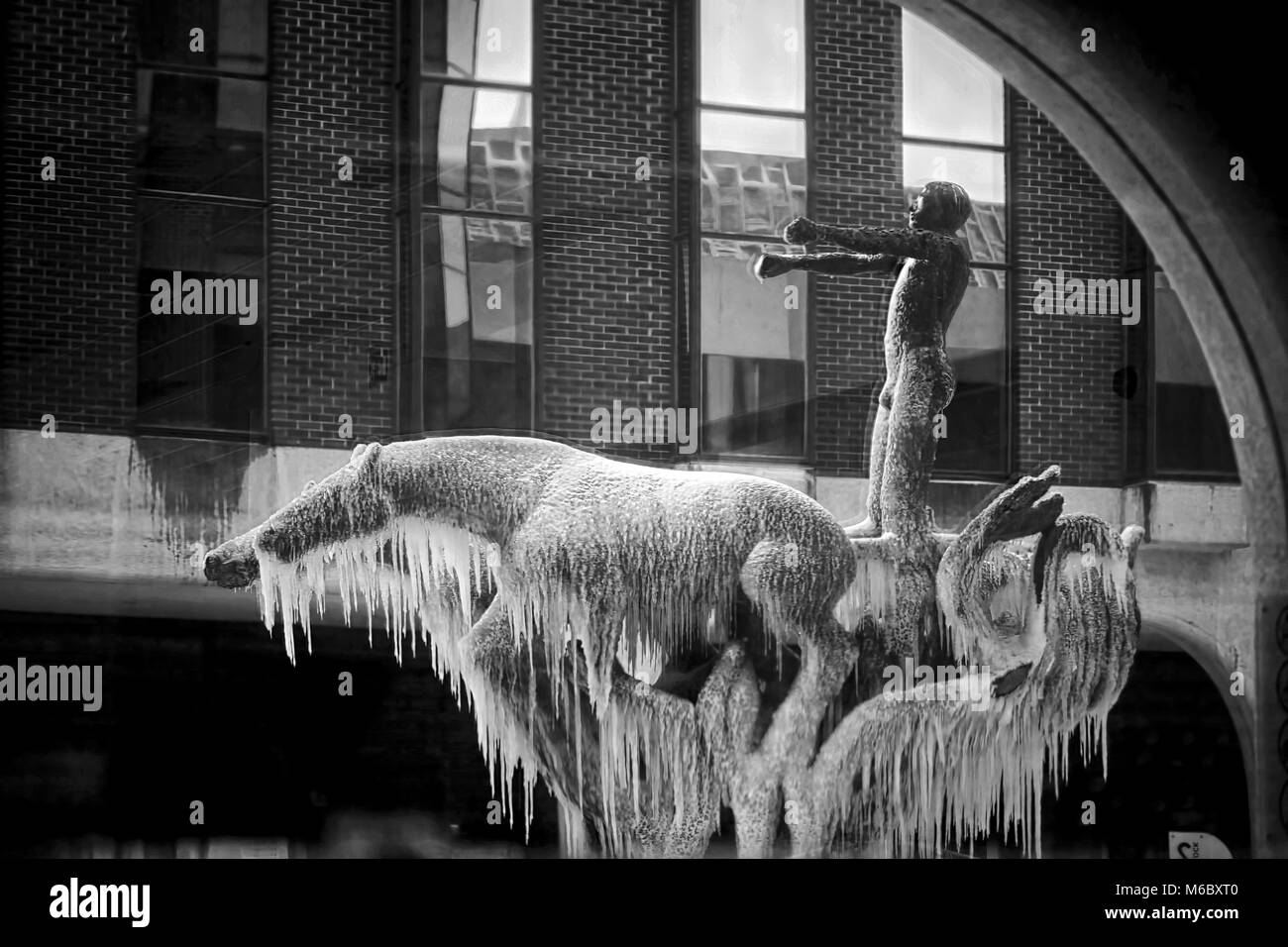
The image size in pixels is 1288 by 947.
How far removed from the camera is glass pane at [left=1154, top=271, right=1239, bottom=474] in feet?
28.6

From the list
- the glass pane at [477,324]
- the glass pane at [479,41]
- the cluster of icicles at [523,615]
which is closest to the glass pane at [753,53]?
the glass pane at [479,41]

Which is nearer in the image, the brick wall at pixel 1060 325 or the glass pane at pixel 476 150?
the glass pane at pixel 476 150

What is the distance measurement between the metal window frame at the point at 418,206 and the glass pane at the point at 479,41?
26 mm

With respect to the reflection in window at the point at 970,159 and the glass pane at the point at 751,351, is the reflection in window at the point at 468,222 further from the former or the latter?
the reflection in window at the point at 970,159

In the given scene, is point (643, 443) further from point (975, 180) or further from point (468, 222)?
point (975, 180)

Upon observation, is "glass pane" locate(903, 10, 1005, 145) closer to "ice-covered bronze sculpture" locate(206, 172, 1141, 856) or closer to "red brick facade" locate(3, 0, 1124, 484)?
"red brick facade" locate(3, 0, 1124, 484)

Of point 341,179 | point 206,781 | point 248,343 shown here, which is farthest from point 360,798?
point 341,179

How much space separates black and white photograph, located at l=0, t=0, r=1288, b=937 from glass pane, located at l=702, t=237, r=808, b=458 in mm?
22

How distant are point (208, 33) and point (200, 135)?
0.45 m

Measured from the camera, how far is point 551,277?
8305mm

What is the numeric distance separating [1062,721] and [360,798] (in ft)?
9.42

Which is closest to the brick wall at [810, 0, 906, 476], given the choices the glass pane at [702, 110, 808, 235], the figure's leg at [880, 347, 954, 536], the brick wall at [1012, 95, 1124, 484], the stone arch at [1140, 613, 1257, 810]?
the glass pane at [702, 110, 808, 235]

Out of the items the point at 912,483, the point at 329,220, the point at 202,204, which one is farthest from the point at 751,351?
the point at 202,204

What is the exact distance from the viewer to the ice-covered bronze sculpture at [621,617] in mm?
7449
